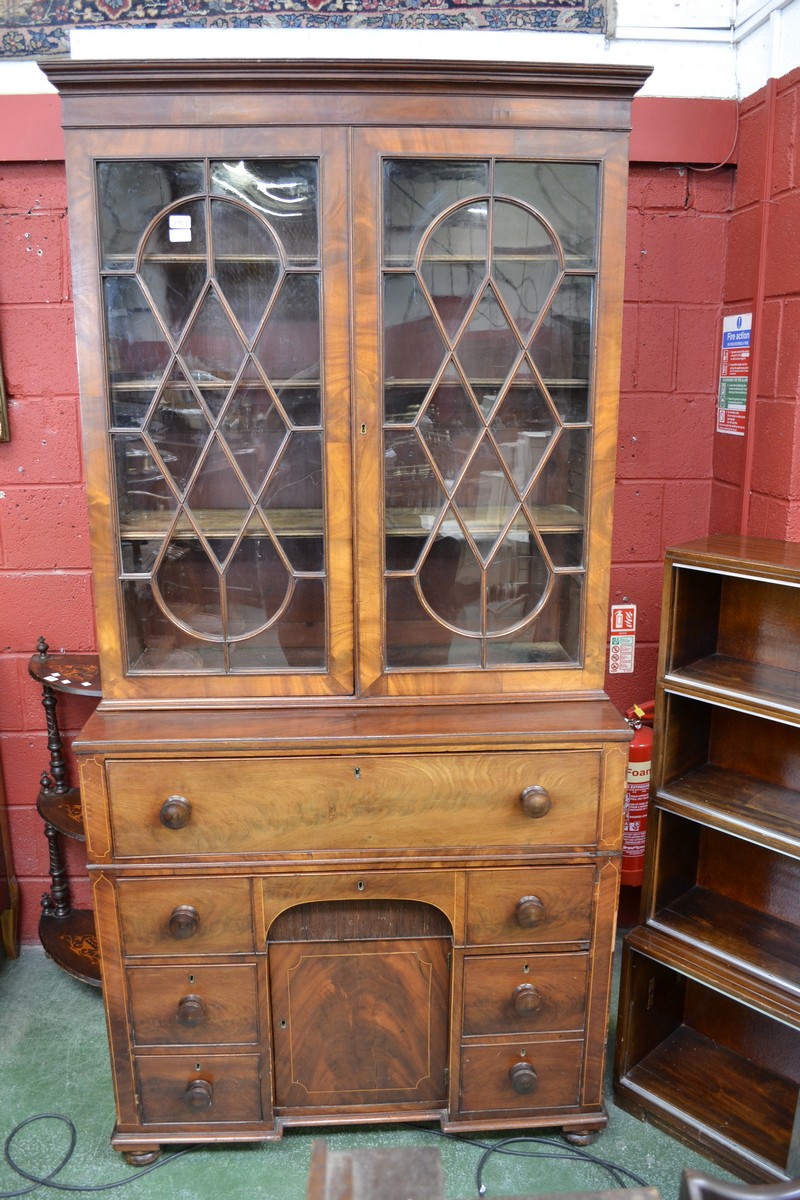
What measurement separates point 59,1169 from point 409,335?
1.91 metres

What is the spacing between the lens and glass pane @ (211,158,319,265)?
1.73 meters

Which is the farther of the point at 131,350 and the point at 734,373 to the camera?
the point at 734,373

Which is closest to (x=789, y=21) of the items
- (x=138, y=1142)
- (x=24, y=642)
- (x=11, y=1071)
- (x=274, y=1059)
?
(x=24, y=642)

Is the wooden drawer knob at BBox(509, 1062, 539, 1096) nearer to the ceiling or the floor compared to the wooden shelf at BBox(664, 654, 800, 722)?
nearer to the floor

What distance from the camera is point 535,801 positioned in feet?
6.04

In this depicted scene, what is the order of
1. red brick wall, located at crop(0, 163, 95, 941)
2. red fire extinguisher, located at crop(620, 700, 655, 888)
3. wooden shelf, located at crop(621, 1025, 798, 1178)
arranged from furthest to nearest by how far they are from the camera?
red fire extinguisher, located at crop(620, 700, 655, 888)
red brick wall, located at crop(0, 163, 95, 941)
wooden shelf, located at crop(621, 1025, 798, 1178)

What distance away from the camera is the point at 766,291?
221cm

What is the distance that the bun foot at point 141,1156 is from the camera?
1.96m

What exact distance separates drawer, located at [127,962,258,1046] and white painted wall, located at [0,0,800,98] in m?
2.10

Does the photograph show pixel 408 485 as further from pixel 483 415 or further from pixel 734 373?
pixel 734 373

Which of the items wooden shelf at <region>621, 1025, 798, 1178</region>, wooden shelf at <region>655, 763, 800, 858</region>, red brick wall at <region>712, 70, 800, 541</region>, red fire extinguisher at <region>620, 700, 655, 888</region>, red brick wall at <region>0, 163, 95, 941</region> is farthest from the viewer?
red fire extinguisher at <region>620, 700, 655, 888</region>

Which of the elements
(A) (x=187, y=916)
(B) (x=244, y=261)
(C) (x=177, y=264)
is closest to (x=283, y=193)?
(B) (x=244, y=261)

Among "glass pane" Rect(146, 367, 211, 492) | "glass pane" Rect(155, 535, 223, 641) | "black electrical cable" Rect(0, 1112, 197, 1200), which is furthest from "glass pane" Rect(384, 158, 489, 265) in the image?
"black electrical cable" Rect(0, 1112, 197, 1200)

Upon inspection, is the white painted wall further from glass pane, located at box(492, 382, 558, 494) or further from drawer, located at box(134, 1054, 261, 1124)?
drawer, located at box(134, 1054, 261, 1124)
